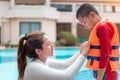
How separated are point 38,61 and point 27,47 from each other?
4.5 inches

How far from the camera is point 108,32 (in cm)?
240

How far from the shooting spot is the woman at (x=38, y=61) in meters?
2.02

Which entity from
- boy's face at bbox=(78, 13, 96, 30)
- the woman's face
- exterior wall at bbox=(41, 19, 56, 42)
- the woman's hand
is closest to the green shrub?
exterior wall at bbox=(41, 19, 56, 42)

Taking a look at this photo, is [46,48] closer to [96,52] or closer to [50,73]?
[50,73]

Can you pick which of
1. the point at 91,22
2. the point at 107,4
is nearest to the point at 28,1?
the point at 107,4

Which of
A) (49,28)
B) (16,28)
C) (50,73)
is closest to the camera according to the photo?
(50,73)

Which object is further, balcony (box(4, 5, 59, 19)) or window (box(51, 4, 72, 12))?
window (box(51, 4, 72, 12))

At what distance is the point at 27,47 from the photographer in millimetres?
2133

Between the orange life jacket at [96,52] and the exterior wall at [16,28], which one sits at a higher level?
the orange life jacket at [96,52]

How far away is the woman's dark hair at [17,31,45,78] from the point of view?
6.99ft

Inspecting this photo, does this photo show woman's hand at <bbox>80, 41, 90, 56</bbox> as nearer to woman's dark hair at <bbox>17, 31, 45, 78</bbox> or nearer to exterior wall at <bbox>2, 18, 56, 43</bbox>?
woman's dark hair at <bbox>17, 31, 45, 78</bbox>

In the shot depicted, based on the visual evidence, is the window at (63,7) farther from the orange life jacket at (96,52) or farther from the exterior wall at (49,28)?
the orange life jacket at (96,52)

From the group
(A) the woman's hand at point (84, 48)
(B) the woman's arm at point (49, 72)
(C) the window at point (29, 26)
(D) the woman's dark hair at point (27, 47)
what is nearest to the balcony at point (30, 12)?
(C) the window at point (29, 26)

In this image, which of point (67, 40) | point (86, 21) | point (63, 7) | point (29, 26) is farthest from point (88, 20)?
point (63, 7)
